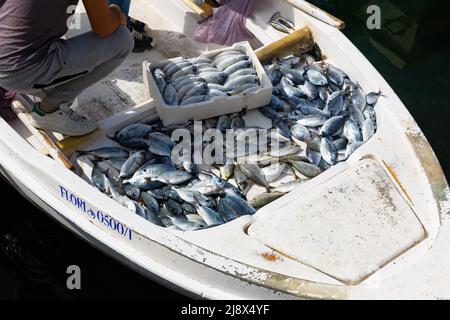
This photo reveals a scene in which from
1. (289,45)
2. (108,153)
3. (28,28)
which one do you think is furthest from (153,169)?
(289,45)

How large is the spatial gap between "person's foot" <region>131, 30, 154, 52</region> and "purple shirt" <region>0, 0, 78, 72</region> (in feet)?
5.67

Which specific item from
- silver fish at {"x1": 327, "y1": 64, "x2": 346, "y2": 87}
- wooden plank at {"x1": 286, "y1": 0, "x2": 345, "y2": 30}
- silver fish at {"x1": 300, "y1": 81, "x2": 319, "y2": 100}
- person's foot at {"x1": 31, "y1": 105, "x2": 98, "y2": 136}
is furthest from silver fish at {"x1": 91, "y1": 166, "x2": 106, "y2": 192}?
wooden plank at {"x1": 286, "y1": 0, "x2": 345, "y2": 30}

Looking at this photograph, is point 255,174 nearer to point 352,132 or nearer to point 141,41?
point 352,132

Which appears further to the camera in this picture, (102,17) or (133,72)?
(133,72)

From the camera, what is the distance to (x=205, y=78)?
553 centimetres

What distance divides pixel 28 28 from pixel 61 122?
2.77 ft

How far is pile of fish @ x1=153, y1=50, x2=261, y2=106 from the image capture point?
5379 mm

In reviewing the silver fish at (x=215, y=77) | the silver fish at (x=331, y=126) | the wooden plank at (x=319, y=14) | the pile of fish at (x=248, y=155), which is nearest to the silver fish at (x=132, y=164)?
the pile of fish at (x=248, y=155)

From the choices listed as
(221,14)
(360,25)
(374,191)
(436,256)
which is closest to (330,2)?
(360,25)

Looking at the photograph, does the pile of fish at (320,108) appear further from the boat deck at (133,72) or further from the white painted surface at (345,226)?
the boat deck at (133,72)

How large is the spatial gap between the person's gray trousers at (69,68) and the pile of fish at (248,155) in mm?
528

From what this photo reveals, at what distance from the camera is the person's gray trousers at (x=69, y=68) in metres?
4.59

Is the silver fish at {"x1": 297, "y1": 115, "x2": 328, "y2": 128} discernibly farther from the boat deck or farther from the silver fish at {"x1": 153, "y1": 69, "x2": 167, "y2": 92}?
the boat deck
